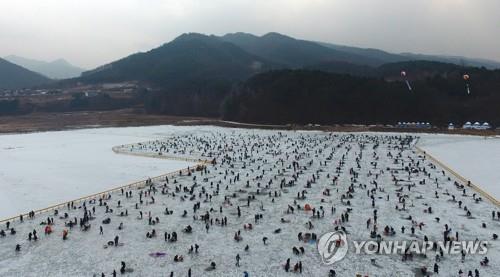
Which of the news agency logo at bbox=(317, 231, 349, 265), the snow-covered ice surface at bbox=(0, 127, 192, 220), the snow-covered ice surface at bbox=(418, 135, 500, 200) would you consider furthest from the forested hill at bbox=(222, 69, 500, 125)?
the news agency logo at bbox=(317, 231, 349, 265)

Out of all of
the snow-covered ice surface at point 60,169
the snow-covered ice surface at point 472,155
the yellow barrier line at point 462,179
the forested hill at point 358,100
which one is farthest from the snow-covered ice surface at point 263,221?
the forested hill at point 358,100

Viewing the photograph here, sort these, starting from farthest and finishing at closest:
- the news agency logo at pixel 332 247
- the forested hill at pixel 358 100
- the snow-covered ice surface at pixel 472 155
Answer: the forested hill at pixel 358 100, the snow-covered ice surface at pixel 472 155, the news agency logo at pixel 332 247

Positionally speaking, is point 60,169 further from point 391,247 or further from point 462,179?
point 462,179

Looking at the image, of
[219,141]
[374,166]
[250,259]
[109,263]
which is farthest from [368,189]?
[219,141]

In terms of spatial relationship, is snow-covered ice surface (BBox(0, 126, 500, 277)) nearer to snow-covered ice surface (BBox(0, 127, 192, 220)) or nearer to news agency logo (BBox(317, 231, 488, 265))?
news agency logo (BBox(317, 231, 488, 265))

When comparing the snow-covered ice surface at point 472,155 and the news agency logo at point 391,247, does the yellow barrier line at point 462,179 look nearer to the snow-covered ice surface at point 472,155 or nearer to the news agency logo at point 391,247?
the snow-covered ice surface at point 472,155
